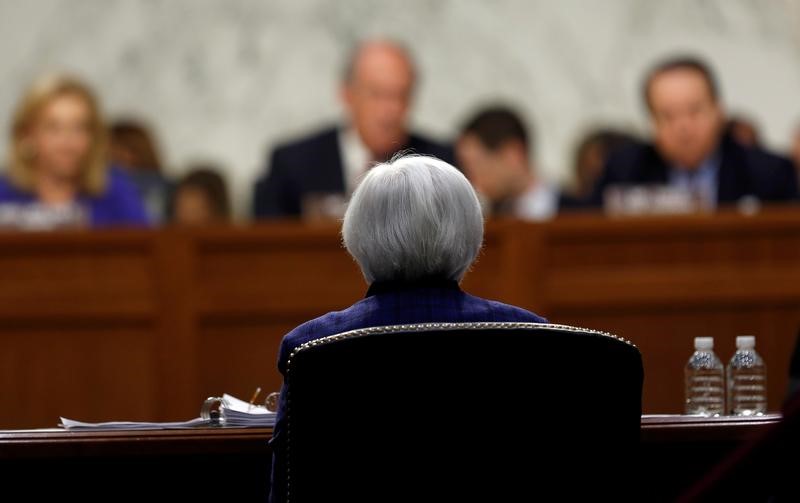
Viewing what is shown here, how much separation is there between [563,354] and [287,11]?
8.60 metres

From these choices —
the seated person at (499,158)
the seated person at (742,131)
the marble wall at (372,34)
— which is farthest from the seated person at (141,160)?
the seated person at (742,131)

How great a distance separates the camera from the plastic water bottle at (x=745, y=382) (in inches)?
124

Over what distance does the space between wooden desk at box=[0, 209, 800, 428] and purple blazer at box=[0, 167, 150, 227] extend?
532mm

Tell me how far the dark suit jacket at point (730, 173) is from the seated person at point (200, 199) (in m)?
2.77

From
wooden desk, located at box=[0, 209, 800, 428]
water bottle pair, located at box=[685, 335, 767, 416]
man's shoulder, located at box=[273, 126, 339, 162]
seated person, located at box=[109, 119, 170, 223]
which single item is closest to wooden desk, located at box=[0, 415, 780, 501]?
water bottle pair, located at box=[685, 335, 767, 416]

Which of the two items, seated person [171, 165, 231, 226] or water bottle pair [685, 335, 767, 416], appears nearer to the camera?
water bottle pair [685, 335, 767, 416]

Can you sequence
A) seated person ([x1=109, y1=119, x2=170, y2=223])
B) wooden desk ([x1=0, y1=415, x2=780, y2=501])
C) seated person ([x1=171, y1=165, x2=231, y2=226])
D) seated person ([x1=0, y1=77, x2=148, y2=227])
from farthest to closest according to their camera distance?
seated person ([x1=109, y1=119, x2=170, y2=223]), seated person ([x1=171, y1=165, x2=231, y2=226]), seated person ([x1=0, y1=77, x2=148, y2=227]), wooden desk ([x1=0, y1=415, x2=780, y2=501])

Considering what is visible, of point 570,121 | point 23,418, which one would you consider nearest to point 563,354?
point 23,418

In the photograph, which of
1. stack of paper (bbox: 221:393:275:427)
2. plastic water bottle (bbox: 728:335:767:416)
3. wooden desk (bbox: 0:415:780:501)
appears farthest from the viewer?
plastic water bottle (bbox: 728:335:767:416)

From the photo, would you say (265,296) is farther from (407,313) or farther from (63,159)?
(407,313)

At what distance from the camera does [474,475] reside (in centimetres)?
208

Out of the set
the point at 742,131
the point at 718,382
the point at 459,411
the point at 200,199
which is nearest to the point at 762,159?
the point at 742,131

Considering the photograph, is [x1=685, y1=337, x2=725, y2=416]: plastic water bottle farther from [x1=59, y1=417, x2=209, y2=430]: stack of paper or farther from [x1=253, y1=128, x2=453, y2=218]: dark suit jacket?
[x1=253, y1=128, x2=453, y2=218]: dark suit jacket

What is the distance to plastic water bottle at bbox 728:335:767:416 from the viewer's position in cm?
315
